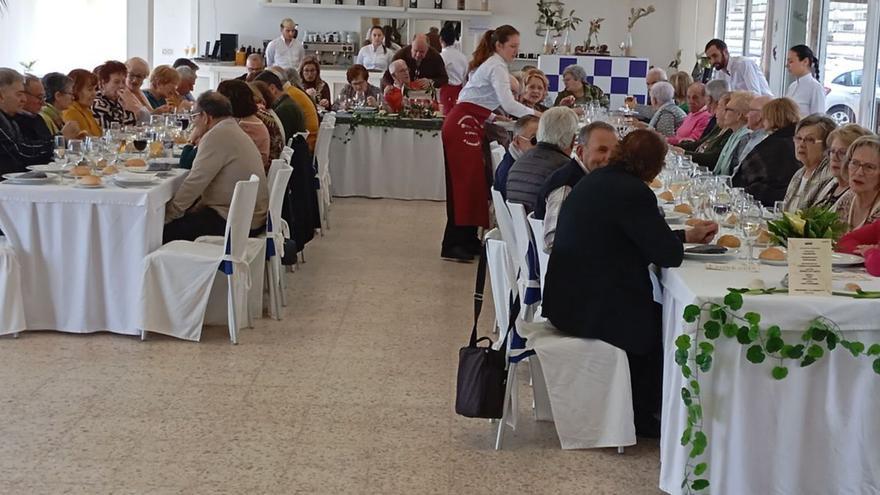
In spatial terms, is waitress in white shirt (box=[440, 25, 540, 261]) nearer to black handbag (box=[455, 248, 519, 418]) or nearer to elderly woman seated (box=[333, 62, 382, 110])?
elderly woman seated (box=[333, 62, 382, 110])

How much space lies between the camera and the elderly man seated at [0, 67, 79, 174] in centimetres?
618

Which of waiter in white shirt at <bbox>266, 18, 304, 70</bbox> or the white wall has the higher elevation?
the white wall

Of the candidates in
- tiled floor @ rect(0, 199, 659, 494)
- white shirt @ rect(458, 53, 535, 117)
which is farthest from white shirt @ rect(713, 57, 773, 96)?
tiled floor @ rect(0, 199, 659, 494)

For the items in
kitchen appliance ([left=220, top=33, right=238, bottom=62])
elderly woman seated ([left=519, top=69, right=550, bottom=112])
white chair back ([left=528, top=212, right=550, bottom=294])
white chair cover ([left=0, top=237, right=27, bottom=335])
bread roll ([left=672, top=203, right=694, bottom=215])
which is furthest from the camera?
kitchen appliance ([left=220, top=33, right=238, bottom=62])

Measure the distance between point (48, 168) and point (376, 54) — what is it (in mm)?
9769

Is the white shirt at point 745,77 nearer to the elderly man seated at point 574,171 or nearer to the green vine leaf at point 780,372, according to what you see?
the elderly man seated at point 574,171

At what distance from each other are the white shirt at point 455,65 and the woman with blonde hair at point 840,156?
837 centimetres

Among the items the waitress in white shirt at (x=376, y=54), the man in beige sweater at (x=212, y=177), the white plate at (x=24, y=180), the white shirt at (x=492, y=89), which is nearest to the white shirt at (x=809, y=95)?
the white shirt at (x=492, y=89)

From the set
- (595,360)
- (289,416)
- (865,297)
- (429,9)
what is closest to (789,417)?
(865,297)

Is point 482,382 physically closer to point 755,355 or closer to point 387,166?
point 755,355

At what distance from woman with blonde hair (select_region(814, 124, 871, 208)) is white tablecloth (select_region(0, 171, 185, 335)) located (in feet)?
10.1

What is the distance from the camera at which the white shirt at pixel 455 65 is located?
13284mm

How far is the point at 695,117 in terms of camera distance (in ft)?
31.0

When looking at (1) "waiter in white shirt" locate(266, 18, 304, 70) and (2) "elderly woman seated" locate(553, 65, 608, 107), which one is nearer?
(2) "elderly woman seated" locate(553, 65, 608, 107)
